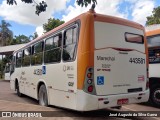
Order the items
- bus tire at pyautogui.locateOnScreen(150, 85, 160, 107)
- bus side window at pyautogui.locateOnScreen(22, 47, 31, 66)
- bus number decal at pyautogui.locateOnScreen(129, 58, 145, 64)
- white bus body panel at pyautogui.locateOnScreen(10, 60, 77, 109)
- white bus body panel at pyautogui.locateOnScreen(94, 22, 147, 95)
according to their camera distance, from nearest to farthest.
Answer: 1. white bus body panel at pyautogui.locateOnScreen(94, 22, 147, 95)
2. white bus body panel at pyautogui.locateOnScreen(10, 60, 77, 109)
3. bus number decal at pyautogui.locateOnScreen(129, 58, 145, 64)
4. bus tire at pyautogui.locateOnScreen(150, 85, 160, 107)
5. bus side window at pyautogui.locateOnScreen(22, 47, 31, 66)

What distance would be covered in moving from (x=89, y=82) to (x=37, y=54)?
14.3ft

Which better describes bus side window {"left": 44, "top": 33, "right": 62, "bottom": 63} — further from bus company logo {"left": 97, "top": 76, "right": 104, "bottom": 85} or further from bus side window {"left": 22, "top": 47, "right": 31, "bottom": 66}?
bus side window {"left": 22, "top": 47, "right": 31, "bottom": 66}

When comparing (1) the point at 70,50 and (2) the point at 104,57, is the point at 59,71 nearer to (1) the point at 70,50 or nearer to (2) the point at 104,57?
(1) the point at 70,50

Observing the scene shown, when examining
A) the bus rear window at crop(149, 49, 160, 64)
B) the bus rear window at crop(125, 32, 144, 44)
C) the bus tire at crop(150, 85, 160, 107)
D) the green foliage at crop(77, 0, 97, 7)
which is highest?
the green foliage at crop(77, 0, 97, 7)

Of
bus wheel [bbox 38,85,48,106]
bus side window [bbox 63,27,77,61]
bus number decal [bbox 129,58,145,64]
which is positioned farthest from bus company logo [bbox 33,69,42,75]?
bus number decal [bbox 129,58,145,64]

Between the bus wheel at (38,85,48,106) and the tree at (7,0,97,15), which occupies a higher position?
the tree at (7,0,97,15)

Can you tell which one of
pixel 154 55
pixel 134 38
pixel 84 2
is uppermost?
pixel 84 2

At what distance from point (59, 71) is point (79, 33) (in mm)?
1555

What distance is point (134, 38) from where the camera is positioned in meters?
7.64

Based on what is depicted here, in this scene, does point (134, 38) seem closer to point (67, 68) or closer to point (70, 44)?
point (70, 44)

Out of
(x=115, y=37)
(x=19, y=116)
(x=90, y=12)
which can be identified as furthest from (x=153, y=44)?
(x=19, y=116)

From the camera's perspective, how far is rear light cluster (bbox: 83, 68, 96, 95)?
6410mm

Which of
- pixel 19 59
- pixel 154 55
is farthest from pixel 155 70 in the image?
pixel 19 59

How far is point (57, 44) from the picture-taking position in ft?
26.3
